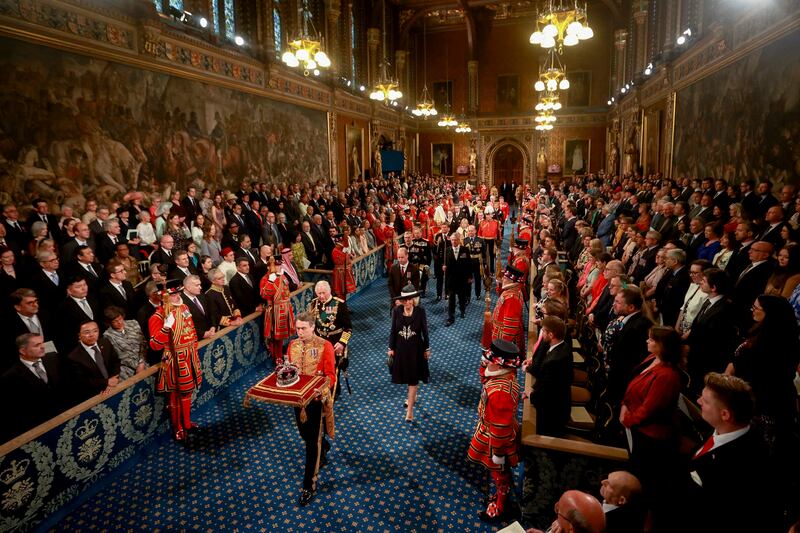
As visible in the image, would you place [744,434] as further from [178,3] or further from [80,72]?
[178,3]

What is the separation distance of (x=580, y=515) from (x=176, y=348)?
444 centimetres

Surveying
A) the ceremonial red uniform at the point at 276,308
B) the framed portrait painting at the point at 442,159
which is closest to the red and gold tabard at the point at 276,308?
the ceremonial red uniform at the point at 276,308

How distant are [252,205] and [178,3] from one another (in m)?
5.15

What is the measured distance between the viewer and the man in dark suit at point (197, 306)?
19.0 ft

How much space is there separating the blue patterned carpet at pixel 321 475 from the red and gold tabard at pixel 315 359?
77cm

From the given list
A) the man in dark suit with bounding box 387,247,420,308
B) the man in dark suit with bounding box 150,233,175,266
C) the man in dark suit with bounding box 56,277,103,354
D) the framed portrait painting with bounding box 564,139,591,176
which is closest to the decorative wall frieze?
the man in dark suit with bounding box 150,233,175,266

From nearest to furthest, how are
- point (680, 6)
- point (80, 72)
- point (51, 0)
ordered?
point (51, 0) < point (80, 72) < point (680, 6)

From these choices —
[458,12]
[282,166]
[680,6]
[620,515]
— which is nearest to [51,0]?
[282,166]

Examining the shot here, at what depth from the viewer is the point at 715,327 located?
444cm

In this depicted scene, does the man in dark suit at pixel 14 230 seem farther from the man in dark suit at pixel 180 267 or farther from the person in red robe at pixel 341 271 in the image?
the person in red robe at pixel 341 271

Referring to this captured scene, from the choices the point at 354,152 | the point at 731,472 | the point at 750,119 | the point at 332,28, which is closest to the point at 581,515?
the point at 731,472

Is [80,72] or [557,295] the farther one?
[80,72]

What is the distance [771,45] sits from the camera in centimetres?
855

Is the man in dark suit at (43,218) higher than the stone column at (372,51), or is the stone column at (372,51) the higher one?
the stone column at (372,51)
